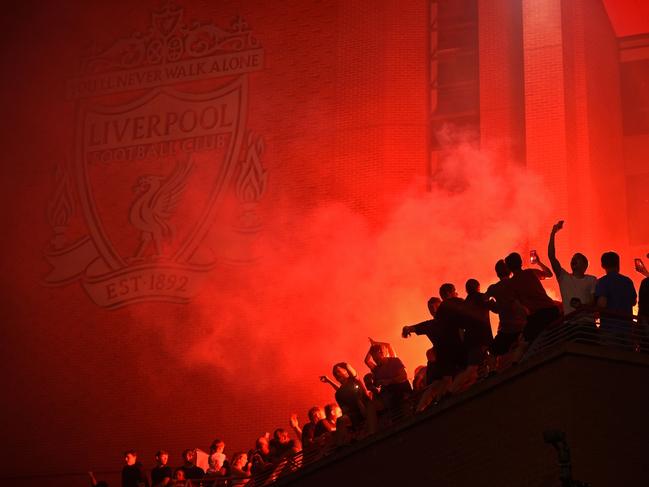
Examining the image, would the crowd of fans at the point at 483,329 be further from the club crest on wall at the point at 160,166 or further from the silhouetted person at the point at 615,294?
the club crest on wall at the point at 160,166

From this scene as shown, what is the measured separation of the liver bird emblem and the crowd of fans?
24.1 feet

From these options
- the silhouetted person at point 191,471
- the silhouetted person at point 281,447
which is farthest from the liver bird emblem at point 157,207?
the silhouetted person at point 281,447

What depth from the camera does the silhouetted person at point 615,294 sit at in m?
10.7

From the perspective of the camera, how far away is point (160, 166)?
808 inches

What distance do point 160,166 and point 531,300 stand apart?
→ 10807 mm

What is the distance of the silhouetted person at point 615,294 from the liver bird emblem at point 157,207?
35.0ft

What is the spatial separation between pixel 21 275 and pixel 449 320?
37.8 ft

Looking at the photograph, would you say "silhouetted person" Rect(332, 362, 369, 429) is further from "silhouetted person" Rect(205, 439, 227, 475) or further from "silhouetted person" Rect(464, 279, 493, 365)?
"silhouetted person" Rect(205, 439, 227, 475)

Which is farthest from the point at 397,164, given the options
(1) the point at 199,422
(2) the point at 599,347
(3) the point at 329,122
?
(2) the point at 599,347

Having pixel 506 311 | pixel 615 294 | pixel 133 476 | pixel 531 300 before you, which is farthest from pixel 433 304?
pixel 133 476

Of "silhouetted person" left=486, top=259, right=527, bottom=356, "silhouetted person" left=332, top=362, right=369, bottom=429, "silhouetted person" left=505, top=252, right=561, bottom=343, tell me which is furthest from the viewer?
"silhouetted person" left=332, top=362, right=369, bottom=429

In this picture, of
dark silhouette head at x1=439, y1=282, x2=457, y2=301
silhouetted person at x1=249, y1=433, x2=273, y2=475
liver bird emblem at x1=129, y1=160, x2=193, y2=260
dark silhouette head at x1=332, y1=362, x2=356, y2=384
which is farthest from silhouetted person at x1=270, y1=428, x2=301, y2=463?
liver bird emblem at x1=129, y1=160, x2=193, y2=260

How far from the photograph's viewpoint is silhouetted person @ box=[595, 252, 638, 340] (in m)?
10.7

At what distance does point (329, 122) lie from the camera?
776 inches
